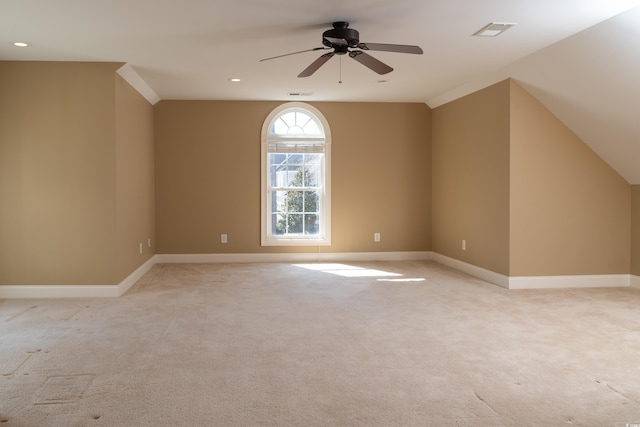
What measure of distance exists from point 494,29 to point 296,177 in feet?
14.0

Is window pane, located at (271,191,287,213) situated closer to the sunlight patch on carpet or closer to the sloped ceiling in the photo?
the sunlight patch on carpet

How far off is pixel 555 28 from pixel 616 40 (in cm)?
48

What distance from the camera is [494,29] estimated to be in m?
4.21

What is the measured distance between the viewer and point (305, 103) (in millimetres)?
7750

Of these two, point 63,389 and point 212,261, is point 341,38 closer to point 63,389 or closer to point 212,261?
point 63,389

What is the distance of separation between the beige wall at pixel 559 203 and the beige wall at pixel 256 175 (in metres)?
2.47

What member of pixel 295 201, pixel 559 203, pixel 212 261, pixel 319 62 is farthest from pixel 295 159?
pixel 559 203

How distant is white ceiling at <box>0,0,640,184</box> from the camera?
3750mm

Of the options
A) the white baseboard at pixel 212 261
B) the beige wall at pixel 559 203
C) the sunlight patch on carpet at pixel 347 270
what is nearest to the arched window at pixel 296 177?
the sunlight patch on carpet at pixel 347 270

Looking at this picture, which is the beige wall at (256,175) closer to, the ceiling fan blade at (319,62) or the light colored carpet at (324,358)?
the light colored carpet at (324,358)

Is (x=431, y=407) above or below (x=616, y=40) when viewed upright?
below

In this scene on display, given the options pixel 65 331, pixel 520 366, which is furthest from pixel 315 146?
pixel 520 366

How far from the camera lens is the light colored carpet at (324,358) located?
258 centimetres

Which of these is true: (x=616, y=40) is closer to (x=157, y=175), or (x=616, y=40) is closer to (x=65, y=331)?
(x=65, y=331)
